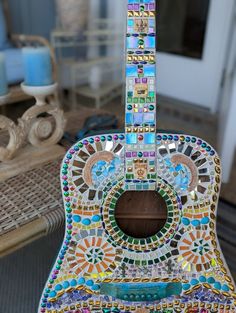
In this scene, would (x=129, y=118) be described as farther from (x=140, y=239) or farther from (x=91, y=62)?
(x=91, y=62)

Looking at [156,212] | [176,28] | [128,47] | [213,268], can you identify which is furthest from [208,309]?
[176,28]

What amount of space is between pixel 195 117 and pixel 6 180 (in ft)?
6.20

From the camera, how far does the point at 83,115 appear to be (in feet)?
4.66

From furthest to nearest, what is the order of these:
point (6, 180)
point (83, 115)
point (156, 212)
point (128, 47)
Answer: point (83, 115) < point (6, 180) < point (156, 212) < point (128, 47)

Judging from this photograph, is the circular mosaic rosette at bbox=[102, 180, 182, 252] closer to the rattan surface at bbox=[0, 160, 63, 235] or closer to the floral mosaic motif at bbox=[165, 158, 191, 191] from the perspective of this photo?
the floral mosaic motif at bbox=[165, 158, 191, 191]

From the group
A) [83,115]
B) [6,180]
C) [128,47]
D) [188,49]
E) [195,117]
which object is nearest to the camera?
[128,47]

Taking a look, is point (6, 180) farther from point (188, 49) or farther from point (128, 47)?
point (188, 49)

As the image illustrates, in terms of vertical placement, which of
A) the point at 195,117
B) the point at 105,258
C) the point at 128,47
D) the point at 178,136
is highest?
the point at 128,47

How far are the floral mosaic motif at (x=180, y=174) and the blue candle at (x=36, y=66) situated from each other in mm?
523

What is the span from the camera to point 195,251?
696mm

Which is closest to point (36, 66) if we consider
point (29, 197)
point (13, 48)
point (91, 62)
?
point (29, 197)

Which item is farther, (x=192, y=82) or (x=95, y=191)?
(x=192, y=82)

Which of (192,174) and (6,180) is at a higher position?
(192,174)

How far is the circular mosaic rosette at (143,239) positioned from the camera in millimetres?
686
